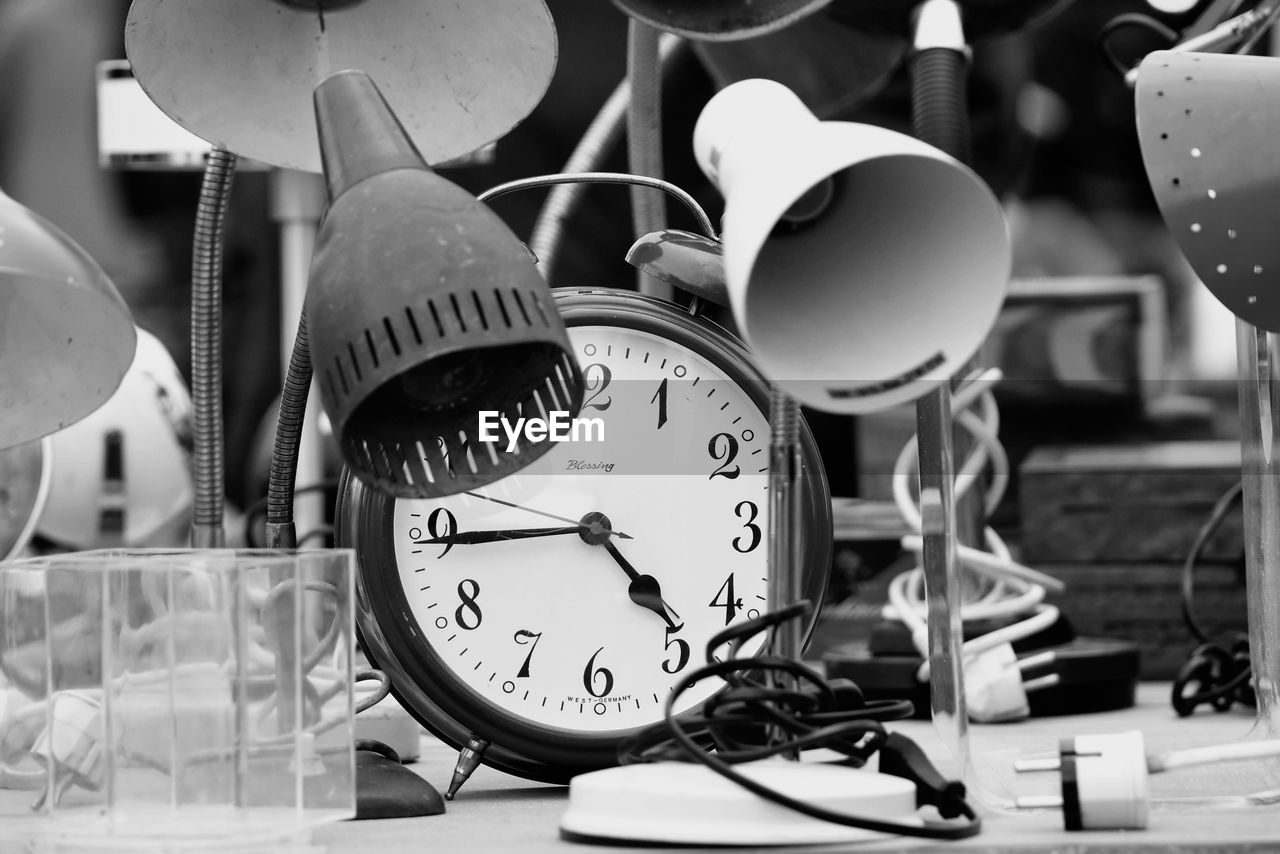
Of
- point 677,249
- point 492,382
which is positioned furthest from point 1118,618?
point 492,382

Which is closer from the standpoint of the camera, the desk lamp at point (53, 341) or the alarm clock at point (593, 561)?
the desk lamp at point (53, 341)

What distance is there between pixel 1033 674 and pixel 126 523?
919mm

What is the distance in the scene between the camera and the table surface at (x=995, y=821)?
2.06ft

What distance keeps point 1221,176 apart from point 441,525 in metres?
0.44

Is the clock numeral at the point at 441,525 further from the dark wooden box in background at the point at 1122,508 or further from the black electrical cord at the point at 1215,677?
the dark wooden box in background at the point at 1122,508

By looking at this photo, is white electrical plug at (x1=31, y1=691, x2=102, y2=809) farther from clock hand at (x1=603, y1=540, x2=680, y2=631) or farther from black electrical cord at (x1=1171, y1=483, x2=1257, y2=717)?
black electrical cord at (x1=1171, y1=483, x2=1257, y2=717)

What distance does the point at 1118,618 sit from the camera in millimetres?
1599

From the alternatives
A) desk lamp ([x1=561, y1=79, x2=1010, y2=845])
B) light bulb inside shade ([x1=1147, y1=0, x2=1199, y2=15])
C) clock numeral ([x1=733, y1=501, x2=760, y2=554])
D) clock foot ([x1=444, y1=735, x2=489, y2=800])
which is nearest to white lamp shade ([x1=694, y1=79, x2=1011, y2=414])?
desk lamp ([x1=561, y1=79, x2=1010, y2=845])

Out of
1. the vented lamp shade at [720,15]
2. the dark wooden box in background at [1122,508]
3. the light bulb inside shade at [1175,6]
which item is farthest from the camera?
the dark wooden box in background at [1122,508]

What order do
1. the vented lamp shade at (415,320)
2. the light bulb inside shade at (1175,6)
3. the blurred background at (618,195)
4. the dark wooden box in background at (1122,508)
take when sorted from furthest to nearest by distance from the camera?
1. the blurred background at (618,195)
2. the dark wooden box in background at (1122,508)
3. the light bulb inside shade at (1175,6)
4. the vented lamp shade at (415,320)

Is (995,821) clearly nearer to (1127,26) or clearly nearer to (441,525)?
(441,525)

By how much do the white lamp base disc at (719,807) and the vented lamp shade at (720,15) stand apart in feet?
1.13

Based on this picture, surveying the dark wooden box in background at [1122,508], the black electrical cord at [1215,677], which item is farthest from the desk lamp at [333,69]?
the dark wooden box in background at [1122,508]

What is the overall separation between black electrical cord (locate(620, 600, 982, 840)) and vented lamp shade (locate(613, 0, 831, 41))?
0.27m
